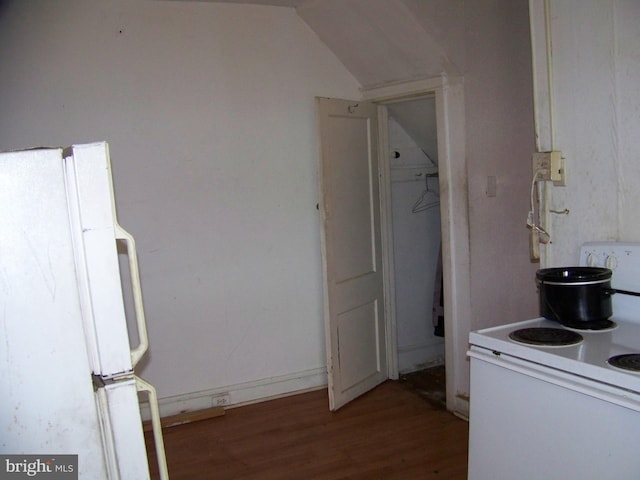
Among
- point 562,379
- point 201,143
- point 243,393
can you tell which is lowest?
point 243,393

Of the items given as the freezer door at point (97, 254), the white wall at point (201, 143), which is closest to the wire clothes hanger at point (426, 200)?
the white wall at point (201, 143)

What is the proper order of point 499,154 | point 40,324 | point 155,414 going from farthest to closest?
point 499,154 → point 155,414 → point 40,324

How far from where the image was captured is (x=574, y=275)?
217cm

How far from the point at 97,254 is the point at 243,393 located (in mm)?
2866

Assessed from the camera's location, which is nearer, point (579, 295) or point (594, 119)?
point (579, 295)

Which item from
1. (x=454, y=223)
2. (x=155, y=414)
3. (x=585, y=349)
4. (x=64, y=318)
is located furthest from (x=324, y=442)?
(x=64, y=318)

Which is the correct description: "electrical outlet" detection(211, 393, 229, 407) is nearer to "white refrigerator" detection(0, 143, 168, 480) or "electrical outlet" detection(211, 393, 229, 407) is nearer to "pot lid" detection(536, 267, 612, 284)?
"pot lid" detection(536, 267, 612, 284)

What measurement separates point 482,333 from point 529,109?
5.03 ft

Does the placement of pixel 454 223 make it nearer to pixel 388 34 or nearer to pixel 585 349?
pixel 388 34

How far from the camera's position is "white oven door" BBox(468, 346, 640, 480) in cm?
160

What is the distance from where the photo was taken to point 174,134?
375 cm

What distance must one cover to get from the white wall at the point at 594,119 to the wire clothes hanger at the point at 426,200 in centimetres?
205

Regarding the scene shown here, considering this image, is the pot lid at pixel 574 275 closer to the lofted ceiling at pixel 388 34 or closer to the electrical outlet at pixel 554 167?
the electrical outlet at pixel 554 167

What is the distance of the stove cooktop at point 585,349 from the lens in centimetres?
163
